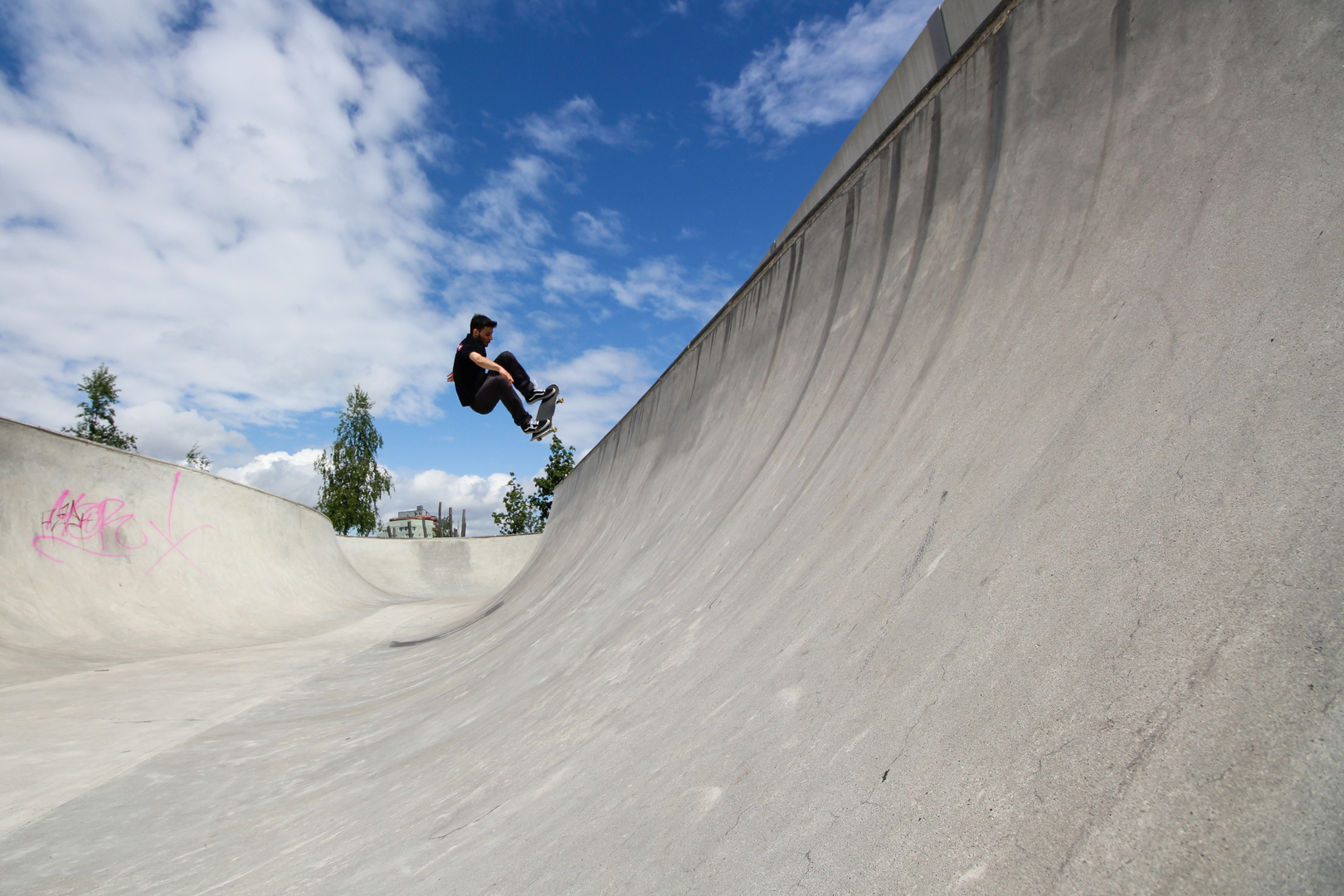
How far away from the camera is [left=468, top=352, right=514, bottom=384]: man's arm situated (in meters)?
5.84

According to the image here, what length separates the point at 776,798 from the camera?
1.28 m

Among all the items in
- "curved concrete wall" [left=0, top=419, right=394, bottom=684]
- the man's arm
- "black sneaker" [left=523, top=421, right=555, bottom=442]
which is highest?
the man's arm

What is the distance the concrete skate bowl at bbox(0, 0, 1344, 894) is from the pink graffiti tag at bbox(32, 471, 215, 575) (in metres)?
6.02

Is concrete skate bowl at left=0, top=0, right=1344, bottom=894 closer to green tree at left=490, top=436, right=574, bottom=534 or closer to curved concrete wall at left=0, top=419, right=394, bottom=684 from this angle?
curved concrete wall at left=0, top=419, right=394, bottom=684

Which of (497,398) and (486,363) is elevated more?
(486,363)

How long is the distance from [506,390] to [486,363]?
377mm

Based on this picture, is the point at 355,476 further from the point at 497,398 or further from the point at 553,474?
the point at 497,398

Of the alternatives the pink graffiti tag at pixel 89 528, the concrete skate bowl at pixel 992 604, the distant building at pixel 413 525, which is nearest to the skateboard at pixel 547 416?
the concrete skate bowl at pixel 992 604

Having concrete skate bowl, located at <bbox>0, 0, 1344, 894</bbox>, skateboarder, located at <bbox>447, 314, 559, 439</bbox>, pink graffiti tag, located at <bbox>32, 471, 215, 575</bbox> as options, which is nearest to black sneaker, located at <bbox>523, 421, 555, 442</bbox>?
skateboarder, located at <bbox>447, 314, 559, 439</bbox>

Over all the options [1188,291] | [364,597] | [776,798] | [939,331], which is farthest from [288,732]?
[364,597]

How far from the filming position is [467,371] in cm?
606

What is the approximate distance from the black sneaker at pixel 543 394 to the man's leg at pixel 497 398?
11 centimetres

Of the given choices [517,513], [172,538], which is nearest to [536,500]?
[517,513]

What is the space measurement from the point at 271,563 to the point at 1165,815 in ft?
41.2
